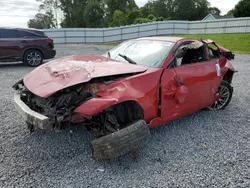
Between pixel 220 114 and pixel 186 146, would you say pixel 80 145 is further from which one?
pixel 220 114

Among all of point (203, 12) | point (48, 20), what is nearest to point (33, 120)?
point (48, 20)

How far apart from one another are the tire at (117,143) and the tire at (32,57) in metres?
7.79

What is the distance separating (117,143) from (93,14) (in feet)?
141

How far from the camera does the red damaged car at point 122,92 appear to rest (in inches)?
99.2

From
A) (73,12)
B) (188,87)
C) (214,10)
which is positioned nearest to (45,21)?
(73,12)

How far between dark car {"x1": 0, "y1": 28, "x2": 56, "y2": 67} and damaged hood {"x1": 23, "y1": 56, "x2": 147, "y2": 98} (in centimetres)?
617

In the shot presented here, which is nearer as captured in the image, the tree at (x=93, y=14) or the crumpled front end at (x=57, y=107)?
the crumpled front end at (x=57, y=107)

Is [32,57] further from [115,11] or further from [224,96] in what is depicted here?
[115,11]

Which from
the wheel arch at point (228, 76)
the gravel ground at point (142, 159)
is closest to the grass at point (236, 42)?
the wheel arch at point (228, 76)

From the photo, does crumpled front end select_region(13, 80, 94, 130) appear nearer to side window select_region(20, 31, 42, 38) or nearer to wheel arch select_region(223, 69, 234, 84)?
wheel arch select_region(223, 69, 234, 84)

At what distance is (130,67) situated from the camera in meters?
3.08

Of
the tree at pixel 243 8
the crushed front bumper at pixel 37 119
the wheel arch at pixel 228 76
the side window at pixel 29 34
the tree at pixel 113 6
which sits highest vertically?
the tree at pixel 113 6

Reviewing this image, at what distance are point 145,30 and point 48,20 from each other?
36.4 m

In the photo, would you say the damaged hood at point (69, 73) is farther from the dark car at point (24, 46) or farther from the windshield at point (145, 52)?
the dark car at point (24, 46)
